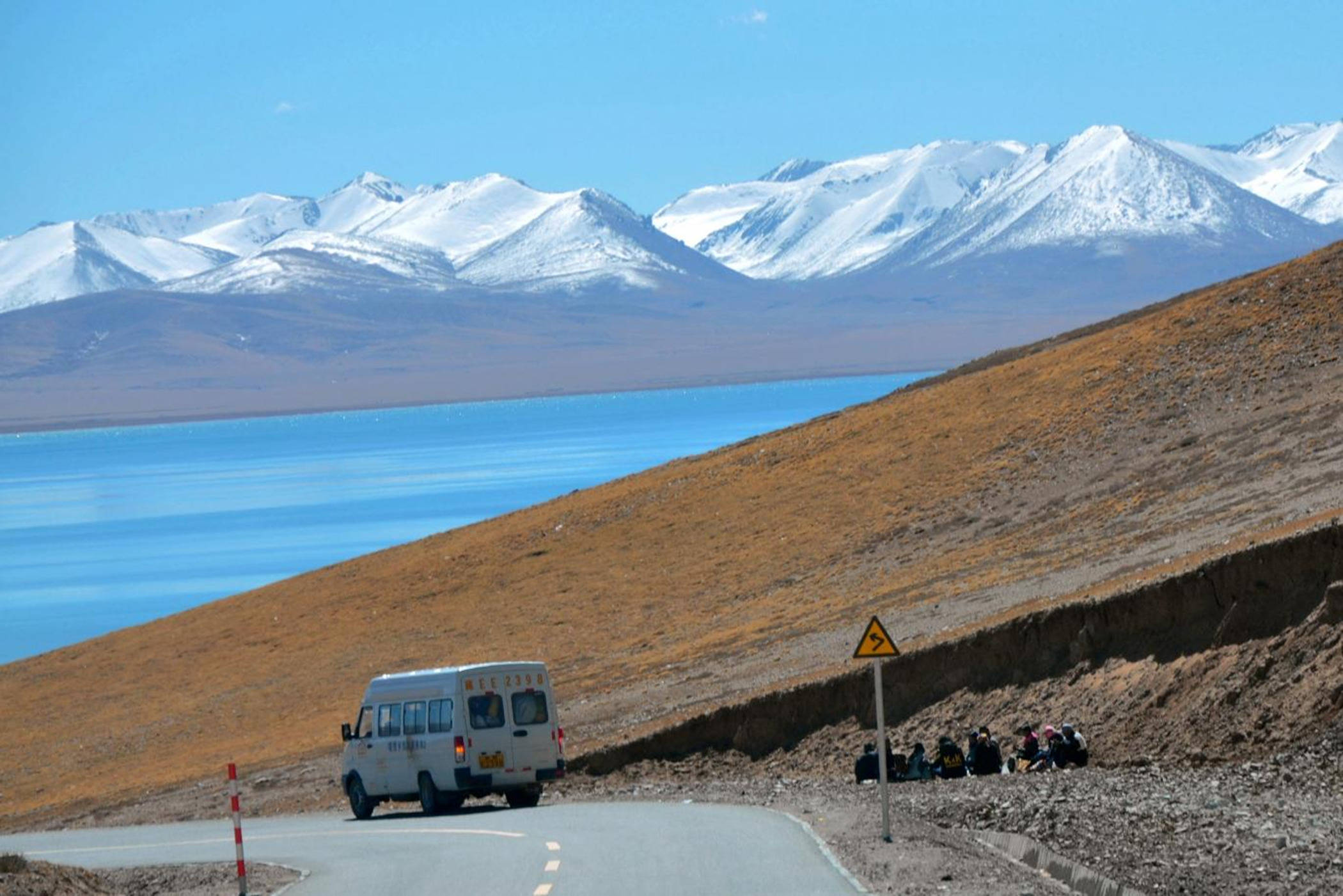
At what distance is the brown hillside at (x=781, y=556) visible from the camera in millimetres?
37531

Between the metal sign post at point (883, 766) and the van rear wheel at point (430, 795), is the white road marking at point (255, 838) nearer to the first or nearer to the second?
the van rear wheel at point (430, 795)

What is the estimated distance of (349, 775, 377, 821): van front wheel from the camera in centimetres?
2667

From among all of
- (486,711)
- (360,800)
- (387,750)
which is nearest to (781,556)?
(360,800)

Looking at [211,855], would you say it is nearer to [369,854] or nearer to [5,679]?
[369,854]

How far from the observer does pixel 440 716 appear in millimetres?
25250

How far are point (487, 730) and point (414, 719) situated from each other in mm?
1187

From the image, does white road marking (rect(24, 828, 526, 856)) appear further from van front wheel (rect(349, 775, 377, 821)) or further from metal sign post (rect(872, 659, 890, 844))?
metal sign post (rect(872, 659, 890, 844))

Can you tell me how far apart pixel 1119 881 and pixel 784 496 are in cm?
4218

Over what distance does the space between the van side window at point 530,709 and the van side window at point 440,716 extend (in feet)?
2.82

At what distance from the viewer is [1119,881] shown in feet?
46.1

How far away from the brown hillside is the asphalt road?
7.75 meters

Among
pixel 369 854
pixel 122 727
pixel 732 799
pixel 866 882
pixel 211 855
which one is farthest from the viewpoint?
pixel 122 727

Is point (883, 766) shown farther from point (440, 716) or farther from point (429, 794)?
point (429, 794)

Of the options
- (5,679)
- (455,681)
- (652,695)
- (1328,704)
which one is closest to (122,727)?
(5,679)
